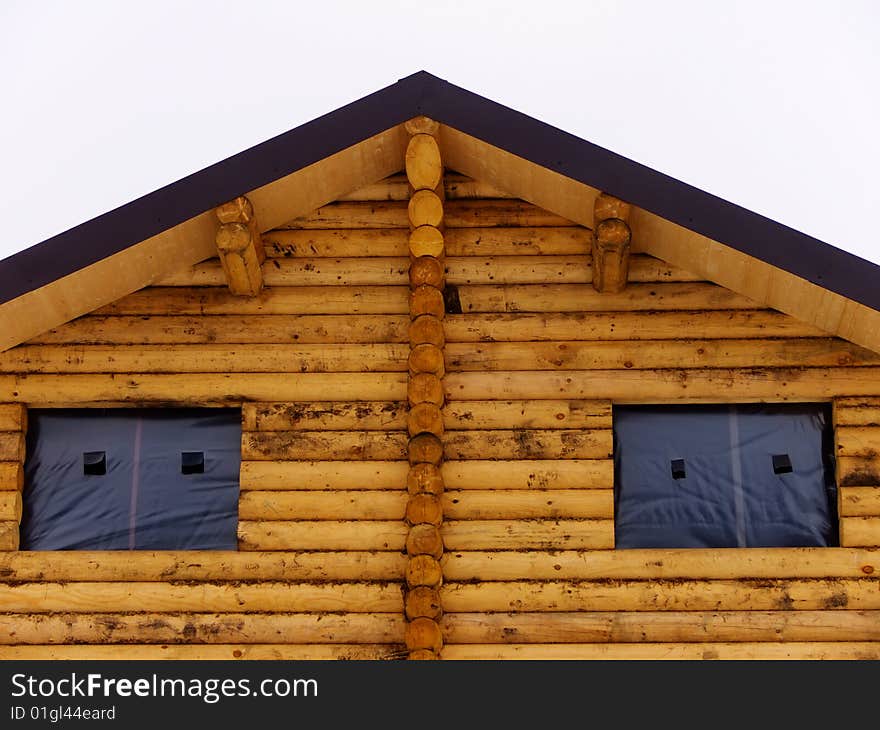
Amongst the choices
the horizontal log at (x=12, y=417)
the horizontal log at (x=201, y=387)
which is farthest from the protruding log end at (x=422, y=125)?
the horizontal log at (x=12, y=417)

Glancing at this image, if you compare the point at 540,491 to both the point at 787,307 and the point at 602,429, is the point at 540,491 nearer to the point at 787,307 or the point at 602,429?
the point at 602,429

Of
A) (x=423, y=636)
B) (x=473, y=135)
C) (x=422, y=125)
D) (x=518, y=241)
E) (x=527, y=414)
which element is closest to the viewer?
(x=423, y=636)

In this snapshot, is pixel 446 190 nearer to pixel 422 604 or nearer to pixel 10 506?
pixel 422 604

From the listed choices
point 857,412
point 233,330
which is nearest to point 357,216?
point 233,330

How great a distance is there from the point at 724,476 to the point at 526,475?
158 cm

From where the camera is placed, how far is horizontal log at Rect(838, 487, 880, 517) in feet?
39.7

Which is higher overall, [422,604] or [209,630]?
[422,604]

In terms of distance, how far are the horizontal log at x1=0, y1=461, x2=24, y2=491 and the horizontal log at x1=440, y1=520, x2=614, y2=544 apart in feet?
10.8

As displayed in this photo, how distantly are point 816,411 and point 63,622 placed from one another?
5.98m

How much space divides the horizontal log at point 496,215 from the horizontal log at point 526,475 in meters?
2.08

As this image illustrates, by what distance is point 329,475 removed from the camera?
40.1ft

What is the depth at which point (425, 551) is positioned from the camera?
11.8 m
